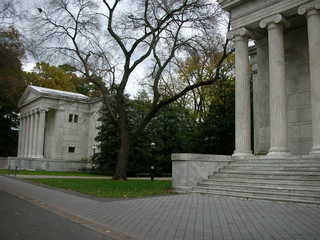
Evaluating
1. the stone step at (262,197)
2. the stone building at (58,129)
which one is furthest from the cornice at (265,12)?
the stone building at (58,129)

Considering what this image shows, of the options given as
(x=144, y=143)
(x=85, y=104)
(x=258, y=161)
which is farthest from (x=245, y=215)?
(x=85, y=104)

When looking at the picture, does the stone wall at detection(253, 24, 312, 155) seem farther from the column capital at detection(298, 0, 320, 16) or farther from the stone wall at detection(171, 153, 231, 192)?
the stone wall at detection(171, 153, 231, 192)

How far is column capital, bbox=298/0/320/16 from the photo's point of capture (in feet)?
51.2

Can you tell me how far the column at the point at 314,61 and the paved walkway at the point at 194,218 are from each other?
5471 mm

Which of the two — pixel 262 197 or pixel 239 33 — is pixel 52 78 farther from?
pixel 262 197

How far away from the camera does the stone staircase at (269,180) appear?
1186 cm

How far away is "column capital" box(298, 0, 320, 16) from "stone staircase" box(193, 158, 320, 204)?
7.27 m

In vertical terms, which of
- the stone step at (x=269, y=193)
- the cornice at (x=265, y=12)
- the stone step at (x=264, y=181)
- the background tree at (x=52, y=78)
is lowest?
the stone step at (x=269, y=193)

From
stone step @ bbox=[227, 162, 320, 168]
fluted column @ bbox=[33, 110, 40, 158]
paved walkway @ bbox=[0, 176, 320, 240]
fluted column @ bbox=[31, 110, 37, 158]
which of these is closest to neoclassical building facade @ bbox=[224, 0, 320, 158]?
stone step @ bbox=[227, 162, 320, 168]

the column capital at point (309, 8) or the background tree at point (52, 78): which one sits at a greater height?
the background tree at point (52, 78)

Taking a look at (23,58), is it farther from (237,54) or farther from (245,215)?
(245,215)

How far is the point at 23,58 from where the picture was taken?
1856 centimetres

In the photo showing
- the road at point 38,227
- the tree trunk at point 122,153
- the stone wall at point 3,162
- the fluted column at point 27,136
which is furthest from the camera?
the fluted column at point 27,136

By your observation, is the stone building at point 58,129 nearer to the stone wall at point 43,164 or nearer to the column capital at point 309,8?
the stone wall at point 43,164
